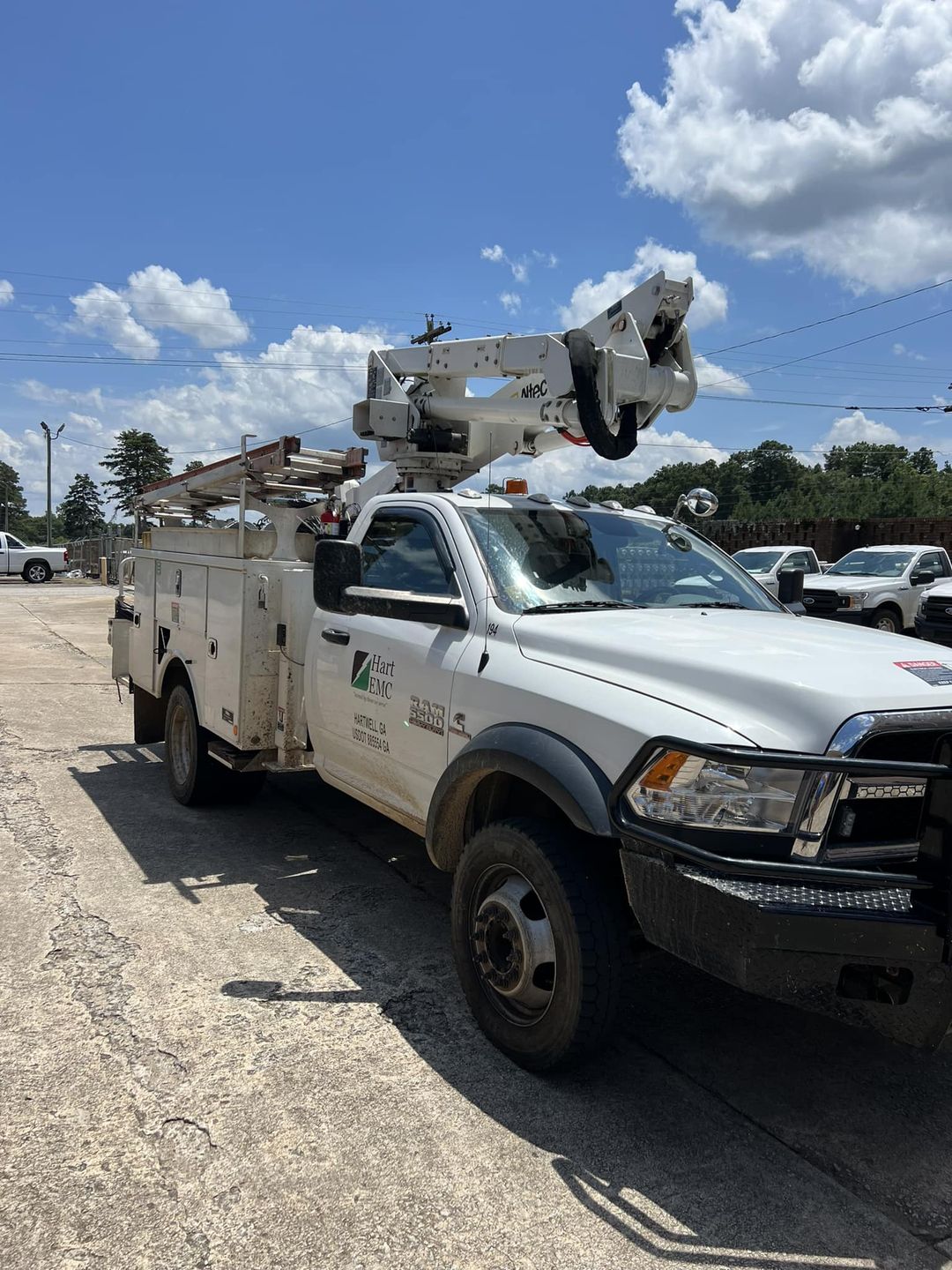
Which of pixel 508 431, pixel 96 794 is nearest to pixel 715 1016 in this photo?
pixel 508 431

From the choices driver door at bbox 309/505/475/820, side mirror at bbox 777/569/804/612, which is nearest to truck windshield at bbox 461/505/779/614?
driver door at bbox 309/505/475/820

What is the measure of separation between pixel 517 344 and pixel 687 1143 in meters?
4.37

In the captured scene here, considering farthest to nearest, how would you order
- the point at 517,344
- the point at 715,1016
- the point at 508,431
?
the point at 508,431, the point at 517,344, the point at 715,1016

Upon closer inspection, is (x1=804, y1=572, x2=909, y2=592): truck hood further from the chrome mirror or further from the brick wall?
the chrome mirror

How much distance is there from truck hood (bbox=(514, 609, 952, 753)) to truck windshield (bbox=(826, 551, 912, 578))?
43.8 ft

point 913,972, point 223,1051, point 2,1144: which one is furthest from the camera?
point 223,1051

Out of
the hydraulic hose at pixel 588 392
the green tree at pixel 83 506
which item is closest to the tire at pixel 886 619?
the hydraulic hose at pixel 588 392

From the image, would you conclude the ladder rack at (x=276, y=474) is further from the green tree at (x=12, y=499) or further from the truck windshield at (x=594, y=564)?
the green tree at (x=12, y=499)

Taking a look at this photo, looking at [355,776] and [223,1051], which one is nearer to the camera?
[223,1051]

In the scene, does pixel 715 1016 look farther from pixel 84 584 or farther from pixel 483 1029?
pixel 84 584

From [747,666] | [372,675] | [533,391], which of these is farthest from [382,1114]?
[533,391]

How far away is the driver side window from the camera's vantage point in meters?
4.13

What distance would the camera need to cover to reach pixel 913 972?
2.39m

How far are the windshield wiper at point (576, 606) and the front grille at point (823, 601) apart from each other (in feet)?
39.5
